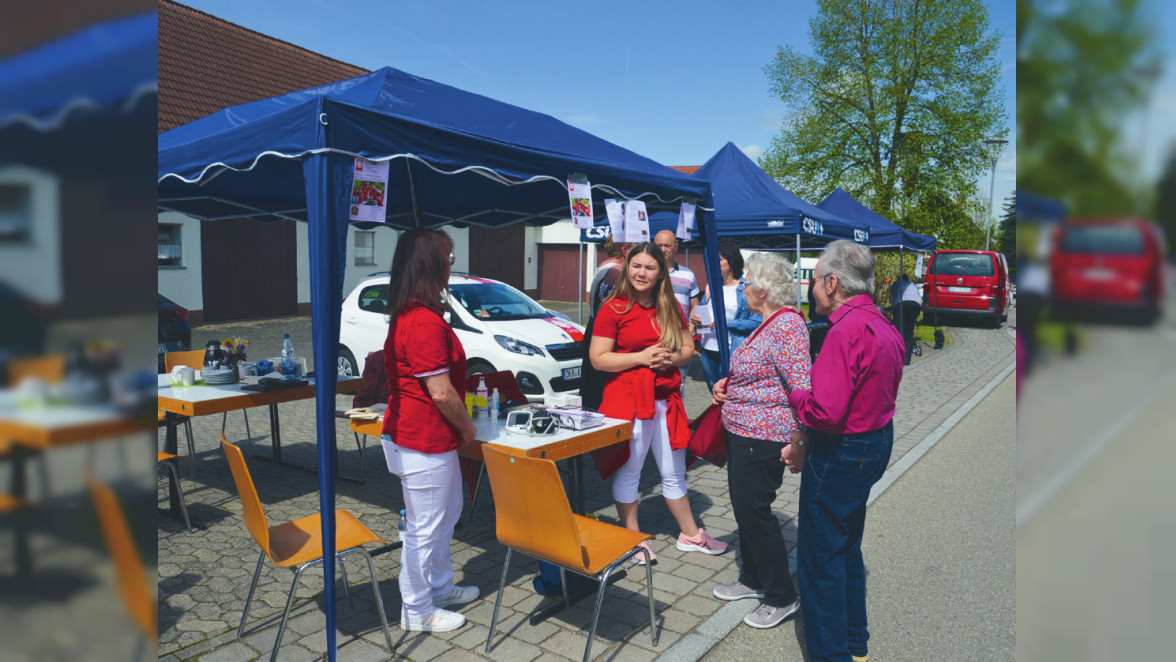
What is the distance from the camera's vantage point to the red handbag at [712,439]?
4121 mm

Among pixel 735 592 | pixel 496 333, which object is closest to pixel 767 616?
pixel 735 592

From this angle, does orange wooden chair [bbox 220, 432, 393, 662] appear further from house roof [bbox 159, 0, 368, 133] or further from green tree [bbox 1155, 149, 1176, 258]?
house roof [bbox 159, 0, 368, 133]

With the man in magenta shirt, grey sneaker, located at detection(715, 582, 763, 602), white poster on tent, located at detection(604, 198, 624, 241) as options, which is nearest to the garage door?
white poster on tent, located at detection(604, 198, 624, 241)

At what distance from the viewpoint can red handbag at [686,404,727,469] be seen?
13.5 feet

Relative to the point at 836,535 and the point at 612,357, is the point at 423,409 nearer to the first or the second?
the point at 612,357

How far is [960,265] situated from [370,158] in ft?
62.8

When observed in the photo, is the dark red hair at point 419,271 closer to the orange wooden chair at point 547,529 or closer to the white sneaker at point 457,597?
the orange wooden chair at point 547,529

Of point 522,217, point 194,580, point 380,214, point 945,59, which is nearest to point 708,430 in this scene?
point 380,214

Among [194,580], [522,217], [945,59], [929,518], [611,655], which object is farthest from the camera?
[945,59]

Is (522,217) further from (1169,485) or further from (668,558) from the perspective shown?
(1169,485)

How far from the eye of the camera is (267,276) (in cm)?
1870

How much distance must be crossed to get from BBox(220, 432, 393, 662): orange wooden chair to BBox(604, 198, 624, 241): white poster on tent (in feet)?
8.20

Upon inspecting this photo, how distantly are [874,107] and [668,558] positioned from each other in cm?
2438

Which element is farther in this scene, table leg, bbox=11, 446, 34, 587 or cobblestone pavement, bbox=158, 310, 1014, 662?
cobblestone pavement, bbox=158, 310, 1014, 662
